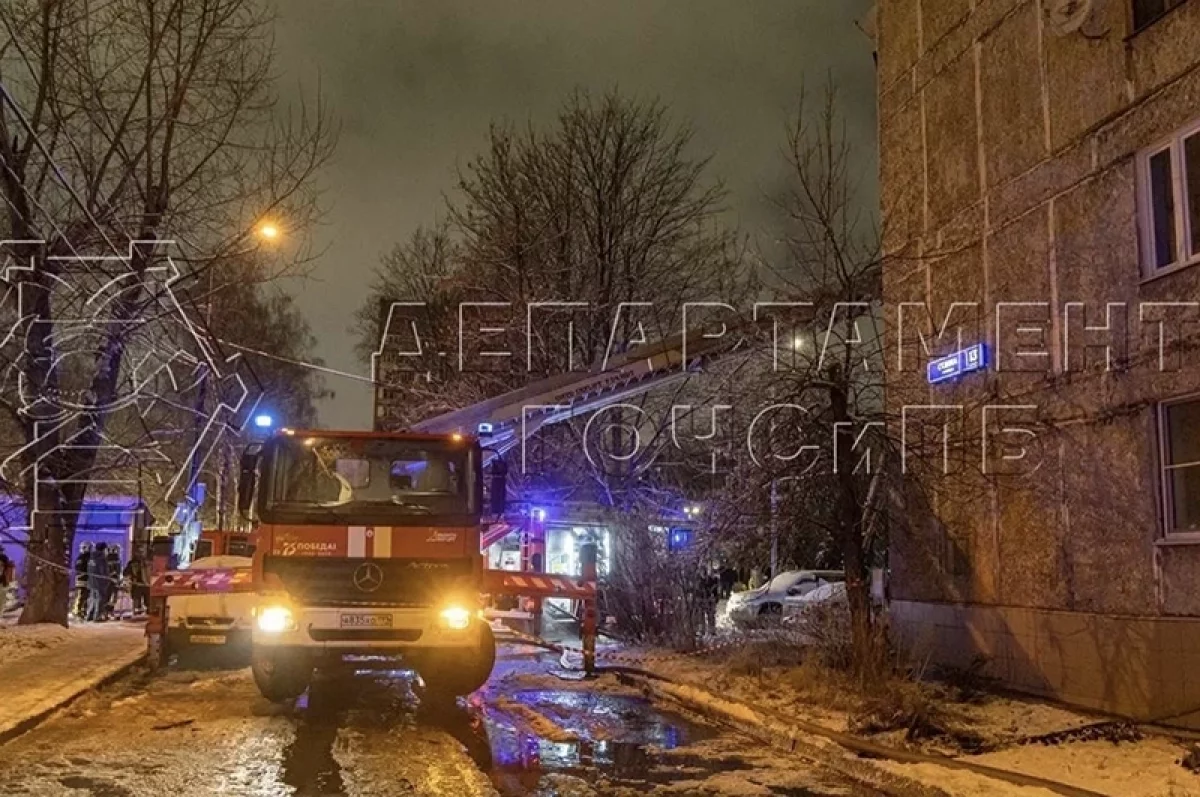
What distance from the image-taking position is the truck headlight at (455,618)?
11633 millimetres

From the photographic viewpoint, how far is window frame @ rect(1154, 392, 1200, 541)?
10.2 metres

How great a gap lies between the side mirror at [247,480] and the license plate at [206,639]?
4607mm

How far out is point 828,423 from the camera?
1228cm

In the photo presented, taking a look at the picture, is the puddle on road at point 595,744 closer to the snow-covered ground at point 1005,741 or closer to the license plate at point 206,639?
the snow-covered ground at point 1005,741

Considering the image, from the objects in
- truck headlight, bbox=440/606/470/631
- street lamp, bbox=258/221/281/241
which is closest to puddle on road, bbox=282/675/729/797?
truck headlight, bbox=440/606/470/631

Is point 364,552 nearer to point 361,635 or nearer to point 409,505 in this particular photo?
point 409,505

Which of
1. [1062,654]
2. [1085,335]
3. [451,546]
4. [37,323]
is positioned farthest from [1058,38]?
[37,323]

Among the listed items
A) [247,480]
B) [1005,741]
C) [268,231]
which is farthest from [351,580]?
[268,231]

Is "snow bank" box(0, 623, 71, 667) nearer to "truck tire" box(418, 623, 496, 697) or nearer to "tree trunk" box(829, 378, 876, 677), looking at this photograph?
"truck tire" box(418, 623, 496, 697)

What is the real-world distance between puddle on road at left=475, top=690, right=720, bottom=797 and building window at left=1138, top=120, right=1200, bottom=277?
626 cm

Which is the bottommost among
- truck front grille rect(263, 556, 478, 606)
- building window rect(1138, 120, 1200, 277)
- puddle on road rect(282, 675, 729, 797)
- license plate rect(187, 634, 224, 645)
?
puddle on road rect(282, 675, 729, 797)

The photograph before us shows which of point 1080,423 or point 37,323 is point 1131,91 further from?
point 37,323

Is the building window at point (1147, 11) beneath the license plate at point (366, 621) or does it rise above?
above

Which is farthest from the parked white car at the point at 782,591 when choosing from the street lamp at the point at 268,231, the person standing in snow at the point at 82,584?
the person standing in snow at the point at 82,584
